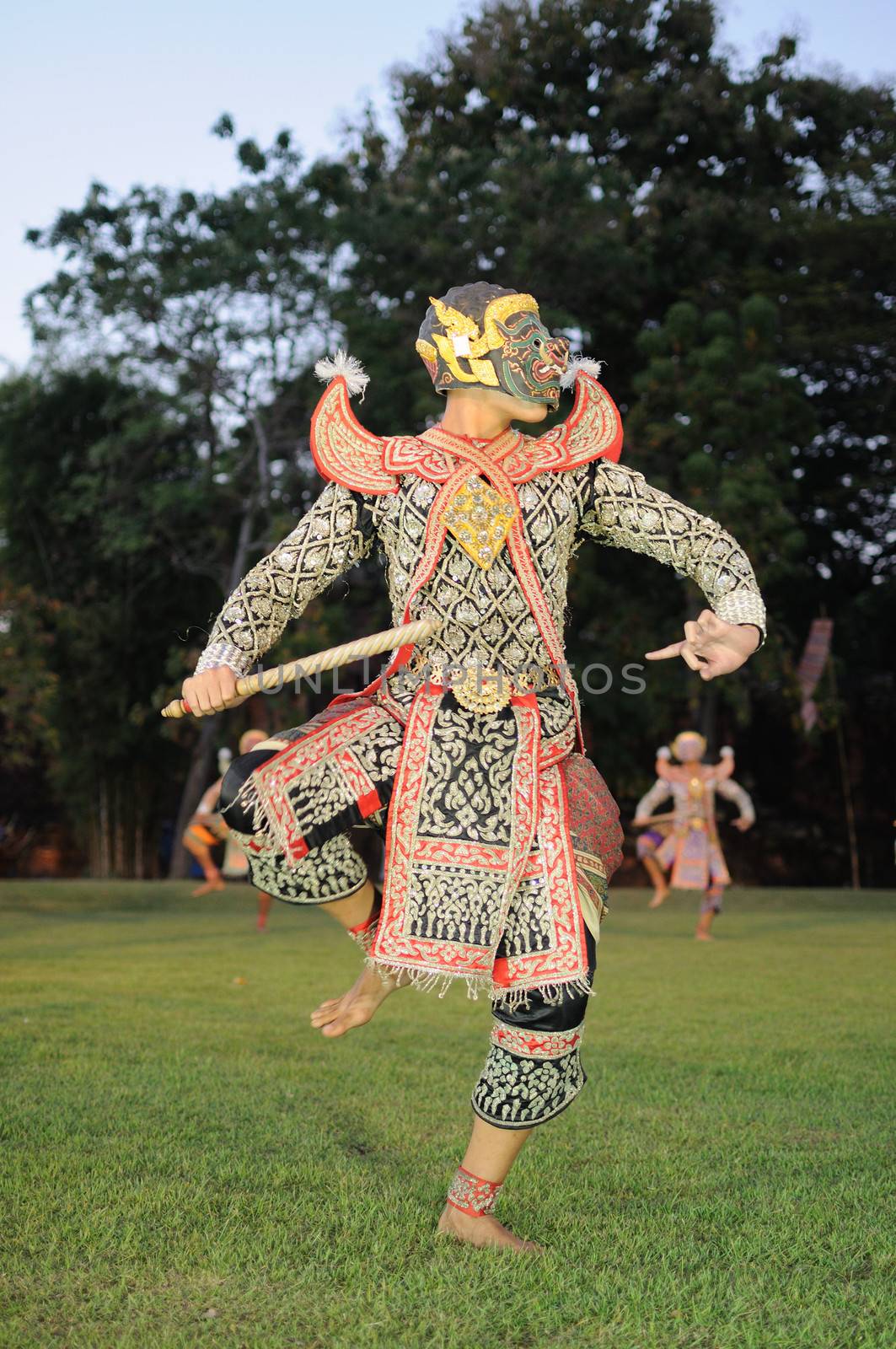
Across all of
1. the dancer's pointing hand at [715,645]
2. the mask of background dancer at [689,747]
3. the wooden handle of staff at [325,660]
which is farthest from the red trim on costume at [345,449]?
the mask of background dancer at [689,747]

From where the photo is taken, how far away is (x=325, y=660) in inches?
116

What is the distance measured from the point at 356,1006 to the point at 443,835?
55cm

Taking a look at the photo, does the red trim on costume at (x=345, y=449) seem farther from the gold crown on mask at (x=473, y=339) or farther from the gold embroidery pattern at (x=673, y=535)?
the gold embroidery pattern at (x=673, y=535)

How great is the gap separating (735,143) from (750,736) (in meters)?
9.66

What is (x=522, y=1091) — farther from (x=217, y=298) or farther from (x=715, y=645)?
(x=217, y=298)

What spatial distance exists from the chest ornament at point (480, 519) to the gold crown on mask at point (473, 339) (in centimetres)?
31

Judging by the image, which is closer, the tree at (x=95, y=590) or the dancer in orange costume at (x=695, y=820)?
the dancer in orange costume at (x=695, y=820)

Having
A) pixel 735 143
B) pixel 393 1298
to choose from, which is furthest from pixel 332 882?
pixel 735 143

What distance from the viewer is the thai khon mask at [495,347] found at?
334cm

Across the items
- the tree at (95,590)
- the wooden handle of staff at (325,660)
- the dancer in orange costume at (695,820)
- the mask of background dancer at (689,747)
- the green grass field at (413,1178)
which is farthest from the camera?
the tree at (95,590)

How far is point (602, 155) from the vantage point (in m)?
19.8

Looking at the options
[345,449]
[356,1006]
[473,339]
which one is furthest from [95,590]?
[356,1006]

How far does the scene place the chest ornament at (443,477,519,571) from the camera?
126 inches

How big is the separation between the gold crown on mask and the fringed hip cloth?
81 cm
